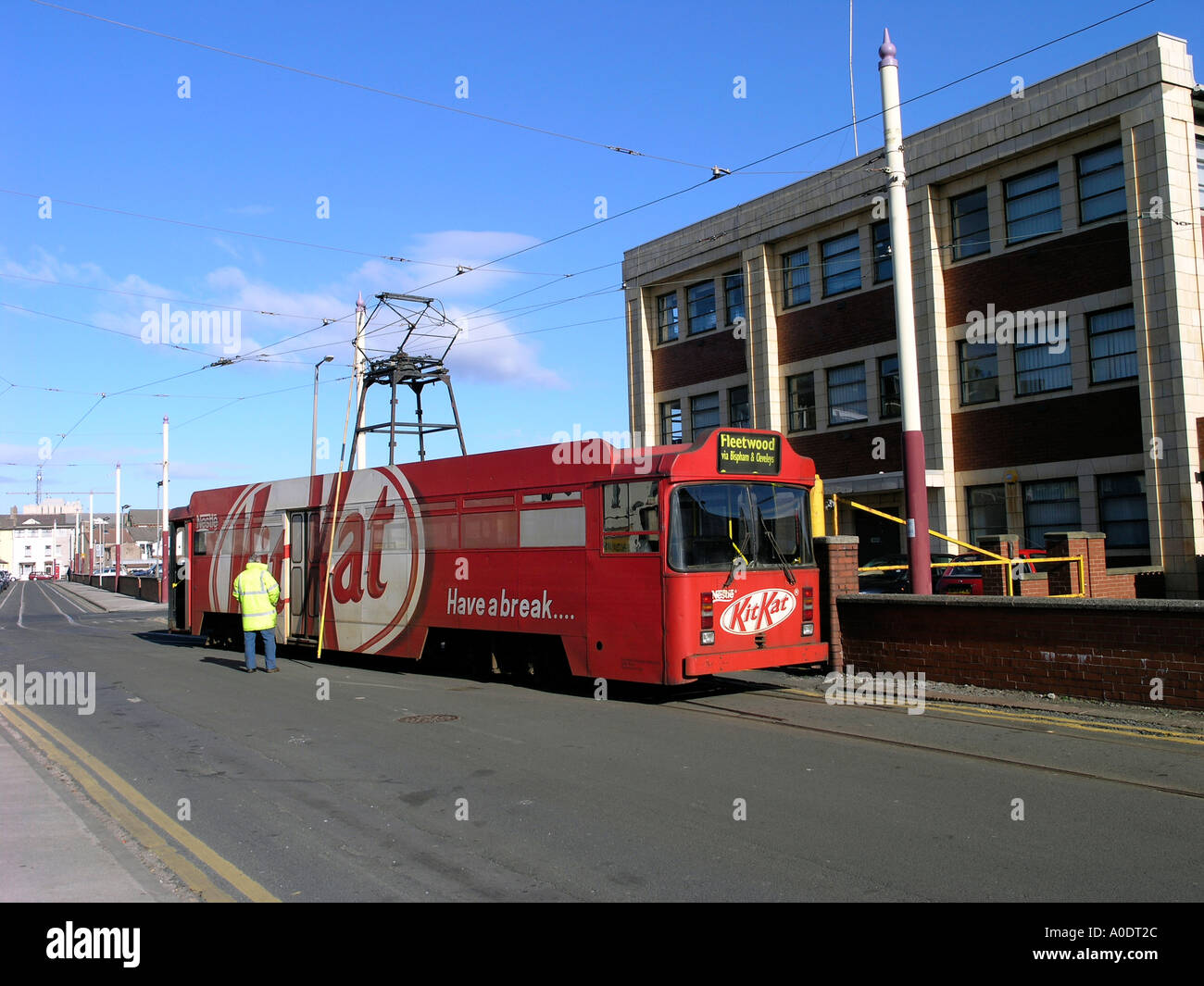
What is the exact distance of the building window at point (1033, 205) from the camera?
22734 mm

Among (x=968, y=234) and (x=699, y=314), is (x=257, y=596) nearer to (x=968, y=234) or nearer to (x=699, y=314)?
(x=968, y=234)

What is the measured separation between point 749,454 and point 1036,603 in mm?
3619

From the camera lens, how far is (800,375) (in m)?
29.0

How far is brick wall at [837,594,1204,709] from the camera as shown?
10414 millimetres

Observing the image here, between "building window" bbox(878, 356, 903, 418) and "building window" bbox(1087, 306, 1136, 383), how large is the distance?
5000 millimetres

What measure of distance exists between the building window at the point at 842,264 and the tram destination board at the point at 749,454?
15.7 m

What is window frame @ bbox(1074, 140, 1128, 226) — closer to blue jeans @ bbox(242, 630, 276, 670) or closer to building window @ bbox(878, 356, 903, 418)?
building window @ bbox(878, 356, 903, 418)

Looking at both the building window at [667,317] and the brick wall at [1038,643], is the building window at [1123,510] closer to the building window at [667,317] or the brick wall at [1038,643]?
the brick wall at [1038,643]

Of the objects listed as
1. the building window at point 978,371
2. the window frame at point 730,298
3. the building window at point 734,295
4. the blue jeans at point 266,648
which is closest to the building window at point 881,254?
the building window at point 978,371

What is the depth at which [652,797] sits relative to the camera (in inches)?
291
